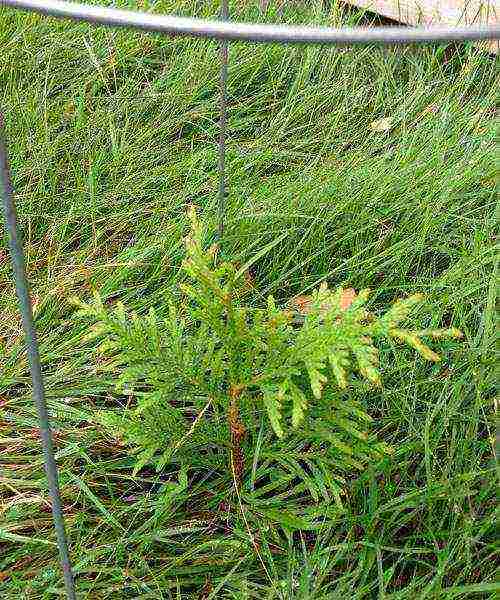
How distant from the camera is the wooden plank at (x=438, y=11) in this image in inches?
90.5

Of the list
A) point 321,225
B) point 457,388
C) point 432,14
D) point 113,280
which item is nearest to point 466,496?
point 457,388

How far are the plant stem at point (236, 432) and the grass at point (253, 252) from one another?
0.05 m

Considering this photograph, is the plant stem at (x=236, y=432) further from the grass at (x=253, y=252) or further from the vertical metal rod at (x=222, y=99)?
the vertical metal rod at (x=222, y=99)

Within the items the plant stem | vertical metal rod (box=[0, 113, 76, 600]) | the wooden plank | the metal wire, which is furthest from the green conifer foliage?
the wooden plank

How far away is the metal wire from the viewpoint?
0.54 metres

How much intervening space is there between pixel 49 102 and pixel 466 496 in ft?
4.87

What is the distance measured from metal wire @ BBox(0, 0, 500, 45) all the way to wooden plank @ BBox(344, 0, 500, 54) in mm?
1790

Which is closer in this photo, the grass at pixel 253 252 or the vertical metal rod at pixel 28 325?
the vertical metal rod at pixel 28 325

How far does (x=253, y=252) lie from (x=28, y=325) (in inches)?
33.5

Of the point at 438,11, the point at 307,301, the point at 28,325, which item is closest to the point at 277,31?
the point at 28,325

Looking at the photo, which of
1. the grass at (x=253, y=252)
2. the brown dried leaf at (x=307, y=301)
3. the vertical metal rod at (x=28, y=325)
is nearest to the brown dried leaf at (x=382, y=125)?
the grass at (x=253, y=252)

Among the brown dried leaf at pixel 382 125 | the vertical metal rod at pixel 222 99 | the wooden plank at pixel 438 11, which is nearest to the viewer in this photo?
the vertical metal rod at pixel 222 99

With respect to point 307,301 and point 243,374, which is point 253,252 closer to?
point 307,301

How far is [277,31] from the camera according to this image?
54cm
